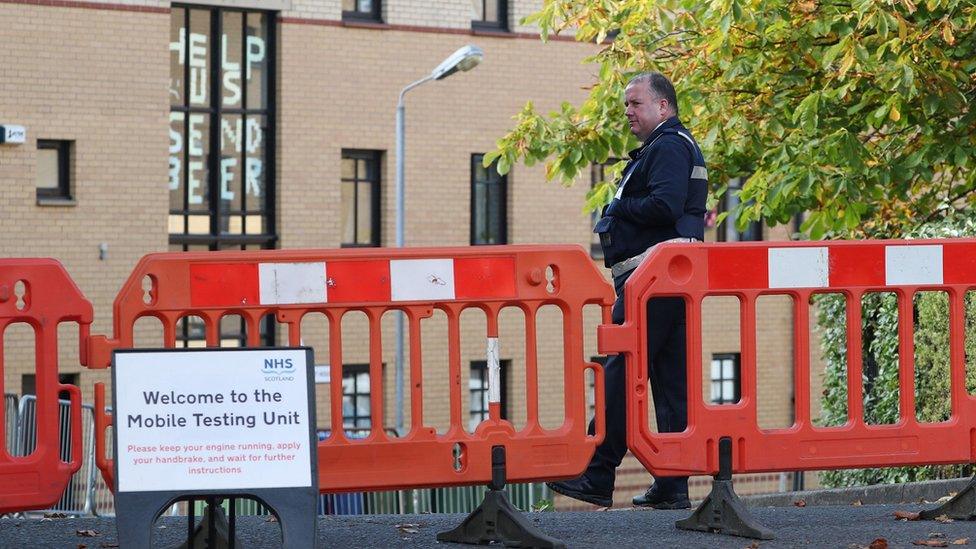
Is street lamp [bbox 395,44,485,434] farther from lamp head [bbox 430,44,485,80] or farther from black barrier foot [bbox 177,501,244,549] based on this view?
black barrier foot [bbox 177,501,244,549]

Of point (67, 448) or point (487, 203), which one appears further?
point (487, 203)

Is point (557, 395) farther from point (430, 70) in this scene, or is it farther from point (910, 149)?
point (910, 149)

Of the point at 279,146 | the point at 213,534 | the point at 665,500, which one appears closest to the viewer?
the point at 213,534

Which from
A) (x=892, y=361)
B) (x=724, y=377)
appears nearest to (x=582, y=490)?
(x=892, y=361)

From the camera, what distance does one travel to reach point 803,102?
1280 centimetres

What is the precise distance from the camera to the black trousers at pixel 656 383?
26.8 ft

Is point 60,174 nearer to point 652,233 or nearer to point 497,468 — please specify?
point 652,233

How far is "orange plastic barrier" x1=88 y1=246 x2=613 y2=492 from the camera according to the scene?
746 cm

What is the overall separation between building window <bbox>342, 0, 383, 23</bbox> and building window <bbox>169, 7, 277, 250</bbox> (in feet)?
4.23

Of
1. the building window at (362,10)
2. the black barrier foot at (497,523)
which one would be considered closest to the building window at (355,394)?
the building window at (362,10)

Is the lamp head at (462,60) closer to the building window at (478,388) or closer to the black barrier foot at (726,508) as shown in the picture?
the building window at (478,388)

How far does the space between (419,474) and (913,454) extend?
90.5 inches

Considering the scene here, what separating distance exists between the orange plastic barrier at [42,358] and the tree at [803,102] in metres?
6.22

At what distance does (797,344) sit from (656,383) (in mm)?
654
